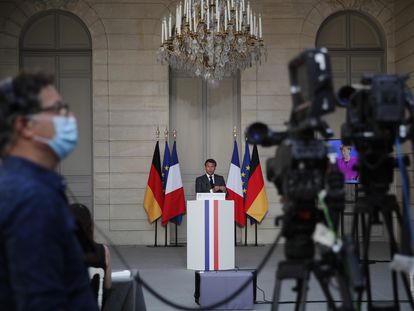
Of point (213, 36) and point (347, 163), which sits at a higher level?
point (213, 36)

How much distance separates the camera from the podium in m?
8.15

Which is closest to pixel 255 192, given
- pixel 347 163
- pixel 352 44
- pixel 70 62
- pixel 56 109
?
pixel 347 163

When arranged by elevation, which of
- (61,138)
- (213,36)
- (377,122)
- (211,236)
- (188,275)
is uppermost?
(213,36)

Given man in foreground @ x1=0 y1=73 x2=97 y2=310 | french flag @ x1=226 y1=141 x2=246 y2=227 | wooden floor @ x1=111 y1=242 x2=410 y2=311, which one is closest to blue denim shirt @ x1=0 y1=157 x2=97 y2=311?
man in foreground @ x1=0 y1=73 x2=97 y2=310

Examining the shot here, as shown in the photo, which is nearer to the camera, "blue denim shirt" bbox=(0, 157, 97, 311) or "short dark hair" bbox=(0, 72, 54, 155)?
"blue denim shirt" bbox=(0, 157, 97, 311)

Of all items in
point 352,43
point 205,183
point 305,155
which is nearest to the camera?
point 305,155

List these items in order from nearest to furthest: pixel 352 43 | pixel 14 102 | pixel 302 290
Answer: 1. pixel 14 102
2. pixel 302 290
3. pixel 352 43

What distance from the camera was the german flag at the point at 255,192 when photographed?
35.7 ft

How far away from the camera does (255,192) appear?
1088cm

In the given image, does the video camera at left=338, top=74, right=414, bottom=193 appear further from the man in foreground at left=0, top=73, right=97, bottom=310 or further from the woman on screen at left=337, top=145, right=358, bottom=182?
the woman on screen at left=337, top=145, right=358, bottom=182

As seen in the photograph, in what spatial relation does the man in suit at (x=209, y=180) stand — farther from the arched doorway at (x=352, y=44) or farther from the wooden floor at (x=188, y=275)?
the arched doorway at (x=352, y=44)

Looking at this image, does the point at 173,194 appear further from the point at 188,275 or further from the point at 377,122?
the point at 377,122

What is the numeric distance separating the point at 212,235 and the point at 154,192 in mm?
3071

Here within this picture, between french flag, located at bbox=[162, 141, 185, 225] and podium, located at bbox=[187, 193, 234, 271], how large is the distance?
2658mm
